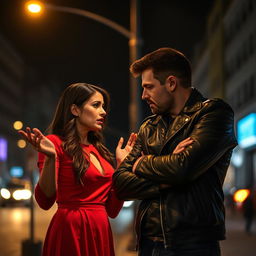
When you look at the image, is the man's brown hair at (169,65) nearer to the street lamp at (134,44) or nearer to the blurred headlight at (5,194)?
the street lamp at (134,44)

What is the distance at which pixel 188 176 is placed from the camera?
10.8ft

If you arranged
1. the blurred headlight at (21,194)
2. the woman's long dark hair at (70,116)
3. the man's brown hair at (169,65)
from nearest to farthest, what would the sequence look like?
the man's brown hair at (169,65)
the woman's long dark hair at (70,116)
the blurred headlight at (21,194)

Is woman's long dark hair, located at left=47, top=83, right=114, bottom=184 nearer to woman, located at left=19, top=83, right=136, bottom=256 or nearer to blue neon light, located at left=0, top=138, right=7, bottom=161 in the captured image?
woman, located at left=19, top=83, right=136, bottom=256

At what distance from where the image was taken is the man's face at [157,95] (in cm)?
352

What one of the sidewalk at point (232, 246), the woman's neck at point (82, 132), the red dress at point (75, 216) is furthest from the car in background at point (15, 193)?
the red dress at point (75, 216)

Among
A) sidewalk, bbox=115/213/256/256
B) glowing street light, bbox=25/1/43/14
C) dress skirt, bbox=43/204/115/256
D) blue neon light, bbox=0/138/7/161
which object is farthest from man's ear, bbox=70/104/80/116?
blue neon light, bbox=0/138/7/161

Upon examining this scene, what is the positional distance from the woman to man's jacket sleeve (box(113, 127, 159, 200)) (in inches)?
15.7

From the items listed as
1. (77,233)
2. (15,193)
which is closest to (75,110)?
(77,233)

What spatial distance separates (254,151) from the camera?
44406 mm

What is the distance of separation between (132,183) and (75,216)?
0.85 metres

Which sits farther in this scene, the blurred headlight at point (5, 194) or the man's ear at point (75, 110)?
the blurred headlight at point (5, 194)

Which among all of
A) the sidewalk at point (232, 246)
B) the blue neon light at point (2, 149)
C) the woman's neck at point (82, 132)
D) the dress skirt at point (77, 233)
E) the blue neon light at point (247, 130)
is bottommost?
the sidewalk at point (232, 246)

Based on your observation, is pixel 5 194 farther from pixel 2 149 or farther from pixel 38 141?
pixel 2 149

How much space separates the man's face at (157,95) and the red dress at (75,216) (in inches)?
38.0
